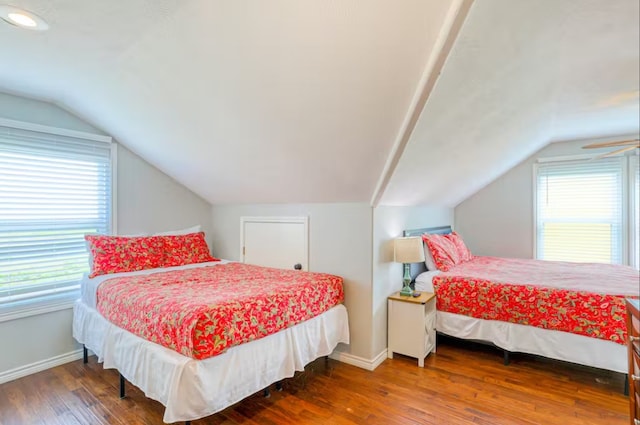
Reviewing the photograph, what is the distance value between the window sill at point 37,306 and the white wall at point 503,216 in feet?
14.9

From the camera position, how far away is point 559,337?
226 centimetres

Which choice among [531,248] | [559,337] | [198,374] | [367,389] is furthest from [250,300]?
[531,248]

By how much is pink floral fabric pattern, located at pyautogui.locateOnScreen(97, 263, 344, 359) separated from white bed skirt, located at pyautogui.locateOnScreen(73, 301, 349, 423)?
52mm

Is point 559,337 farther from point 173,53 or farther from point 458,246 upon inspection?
point 173,53

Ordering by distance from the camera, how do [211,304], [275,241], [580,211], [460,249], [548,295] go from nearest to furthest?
[211,304] → [548,295] → [275,241] → [580,211] → [460,249]

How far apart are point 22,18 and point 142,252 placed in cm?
181

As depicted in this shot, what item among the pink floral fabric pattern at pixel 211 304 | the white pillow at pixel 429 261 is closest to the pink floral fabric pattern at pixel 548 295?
the white pillow at pixel 429 261

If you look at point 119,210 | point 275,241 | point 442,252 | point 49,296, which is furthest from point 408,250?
point 49,296

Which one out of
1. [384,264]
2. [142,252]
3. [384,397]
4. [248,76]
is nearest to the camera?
[248,76]

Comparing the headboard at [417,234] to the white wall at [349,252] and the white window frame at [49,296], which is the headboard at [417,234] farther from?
the white window frame at [49,296]

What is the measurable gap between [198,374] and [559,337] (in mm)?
2392

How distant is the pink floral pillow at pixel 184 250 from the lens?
3.00 m

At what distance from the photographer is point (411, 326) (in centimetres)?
252

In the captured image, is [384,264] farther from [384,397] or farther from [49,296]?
[49,296]
